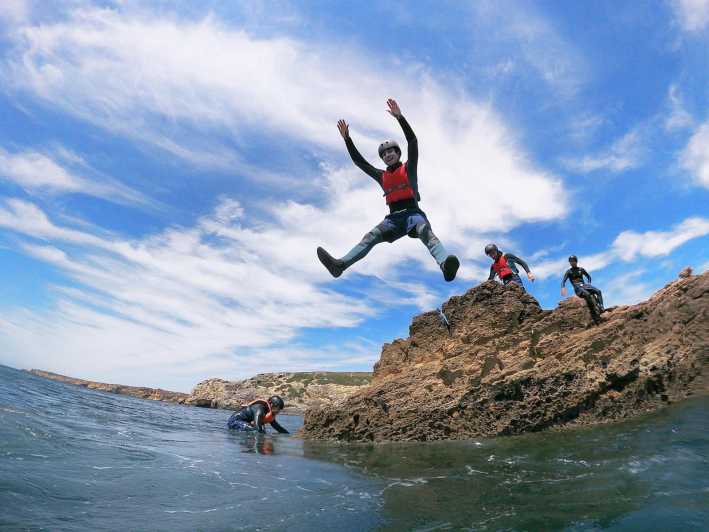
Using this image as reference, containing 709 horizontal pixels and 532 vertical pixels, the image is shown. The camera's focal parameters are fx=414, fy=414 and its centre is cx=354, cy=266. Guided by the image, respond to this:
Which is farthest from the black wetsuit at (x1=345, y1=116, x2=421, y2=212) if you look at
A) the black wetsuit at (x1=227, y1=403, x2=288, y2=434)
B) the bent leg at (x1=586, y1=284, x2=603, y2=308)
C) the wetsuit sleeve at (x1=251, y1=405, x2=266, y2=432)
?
the wetsuit sleeve at (x1=251, y1=405, x2=266, y2=432)

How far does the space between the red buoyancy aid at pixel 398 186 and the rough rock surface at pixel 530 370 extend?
6.50 metres

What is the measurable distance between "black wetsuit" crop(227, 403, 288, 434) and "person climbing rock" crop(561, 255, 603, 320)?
12.7m

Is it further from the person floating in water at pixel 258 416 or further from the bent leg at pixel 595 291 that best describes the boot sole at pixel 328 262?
the person floating in water at pixel 258 416

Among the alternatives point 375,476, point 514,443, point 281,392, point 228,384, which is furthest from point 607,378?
point 228,384

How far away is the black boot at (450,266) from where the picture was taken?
6.48 m

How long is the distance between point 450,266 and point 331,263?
6.70 feet

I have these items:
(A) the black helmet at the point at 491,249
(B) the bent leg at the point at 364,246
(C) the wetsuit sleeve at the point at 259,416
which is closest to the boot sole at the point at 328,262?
(B) the bent leg at the point at 364,246

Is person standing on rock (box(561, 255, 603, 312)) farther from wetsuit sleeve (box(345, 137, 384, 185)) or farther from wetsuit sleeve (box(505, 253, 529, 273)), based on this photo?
wetsuit sleeve (box(345, 137, 384, 185))

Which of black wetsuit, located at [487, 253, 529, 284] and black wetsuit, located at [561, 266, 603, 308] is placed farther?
black wetsuit, located at [487, 253, 529, 284]

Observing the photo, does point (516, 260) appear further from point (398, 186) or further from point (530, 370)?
point (398, 186)

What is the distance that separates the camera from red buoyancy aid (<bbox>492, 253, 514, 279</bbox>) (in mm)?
14039

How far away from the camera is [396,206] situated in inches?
304

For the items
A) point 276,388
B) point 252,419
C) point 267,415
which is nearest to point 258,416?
point 267,415

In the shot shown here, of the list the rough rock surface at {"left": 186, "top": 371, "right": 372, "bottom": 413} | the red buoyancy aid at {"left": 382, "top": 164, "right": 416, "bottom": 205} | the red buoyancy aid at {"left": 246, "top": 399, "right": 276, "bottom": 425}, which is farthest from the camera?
the rough rock surface at {"left": 186, "top": 371, "right": 372, "bottom": 413}
